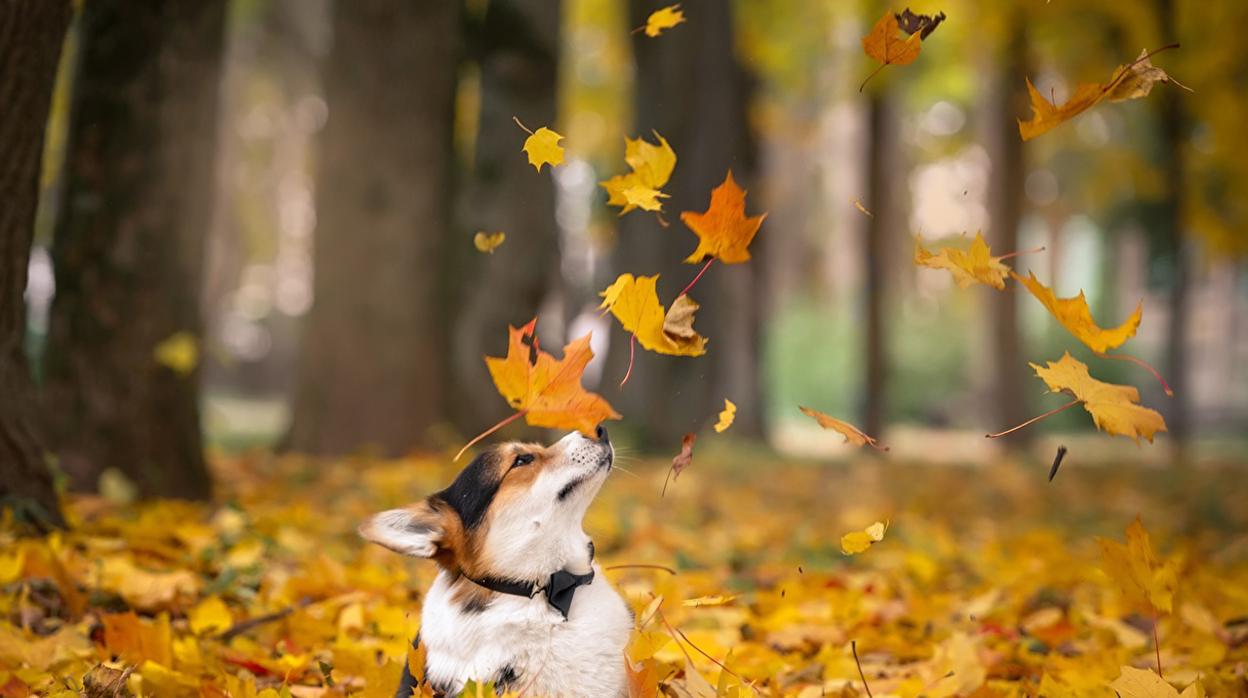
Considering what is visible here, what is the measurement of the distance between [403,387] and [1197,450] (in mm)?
16713

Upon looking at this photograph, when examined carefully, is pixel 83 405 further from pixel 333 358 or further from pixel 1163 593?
pixel 1163 593

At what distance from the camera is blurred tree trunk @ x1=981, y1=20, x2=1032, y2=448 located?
49.2 ft

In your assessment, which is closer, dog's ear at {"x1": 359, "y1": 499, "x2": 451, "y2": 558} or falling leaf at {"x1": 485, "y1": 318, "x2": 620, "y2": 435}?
dog's ear at {"x1": 359, "y1": 499, "x2": 451, "y2": 558}

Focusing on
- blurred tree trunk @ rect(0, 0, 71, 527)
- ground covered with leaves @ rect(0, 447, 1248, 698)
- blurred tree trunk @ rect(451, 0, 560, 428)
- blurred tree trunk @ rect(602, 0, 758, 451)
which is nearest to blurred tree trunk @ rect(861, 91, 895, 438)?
blurred tree trunk @ rect(602, 0, 758, 451)

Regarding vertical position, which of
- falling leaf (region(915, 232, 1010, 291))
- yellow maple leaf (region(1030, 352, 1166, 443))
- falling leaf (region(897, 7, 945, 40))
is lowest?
yellow maple leaf (region(1030, 352, 1166, 443))

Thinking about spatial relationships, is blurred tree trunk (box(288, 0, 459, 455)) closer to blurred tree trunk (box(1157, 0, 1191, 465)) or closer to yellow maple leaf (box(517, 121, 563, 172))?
yellow maple leaf (box(517, 121, 563, 172))

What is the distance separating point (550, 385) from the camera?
278cm

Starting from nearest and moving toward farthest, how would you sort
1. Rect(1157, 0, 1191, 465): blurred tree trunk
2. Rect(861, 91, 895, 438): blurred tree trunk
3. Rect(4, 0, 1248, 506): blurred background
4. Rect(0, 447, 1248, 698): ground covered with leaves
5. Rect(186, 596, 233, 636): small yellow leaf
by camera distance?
Rect(0, 447, 1248, 698): ground covered with leaves < Rect(186, 596, 233, 636): small yellow leaf < Rect(4, 0, 1248, 506): blurred background < Rect(1157, 0, 1191, 465): blurred tree trunk < Rect(861, 91, 895, 438): blurred tree trunk

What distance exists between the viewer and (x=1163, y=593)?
2.82 meters

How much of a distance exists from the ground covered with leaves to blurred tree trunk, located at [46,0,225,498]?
456 mm

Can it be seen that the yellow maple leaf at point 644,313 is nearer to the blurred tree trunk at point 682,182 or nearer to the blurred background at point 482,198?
the blurred background at point 482,198

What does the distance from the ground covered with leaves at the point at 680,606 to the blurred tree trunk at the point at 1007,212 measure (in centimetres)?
779

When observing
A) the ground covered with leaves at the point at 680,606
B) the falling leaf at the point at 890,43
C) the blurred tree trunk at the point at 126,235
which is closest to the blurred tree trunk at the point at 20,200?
the ground covered with leaves at the point at 680,606

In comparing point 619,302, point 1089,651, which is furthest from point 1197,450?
point 619,302
